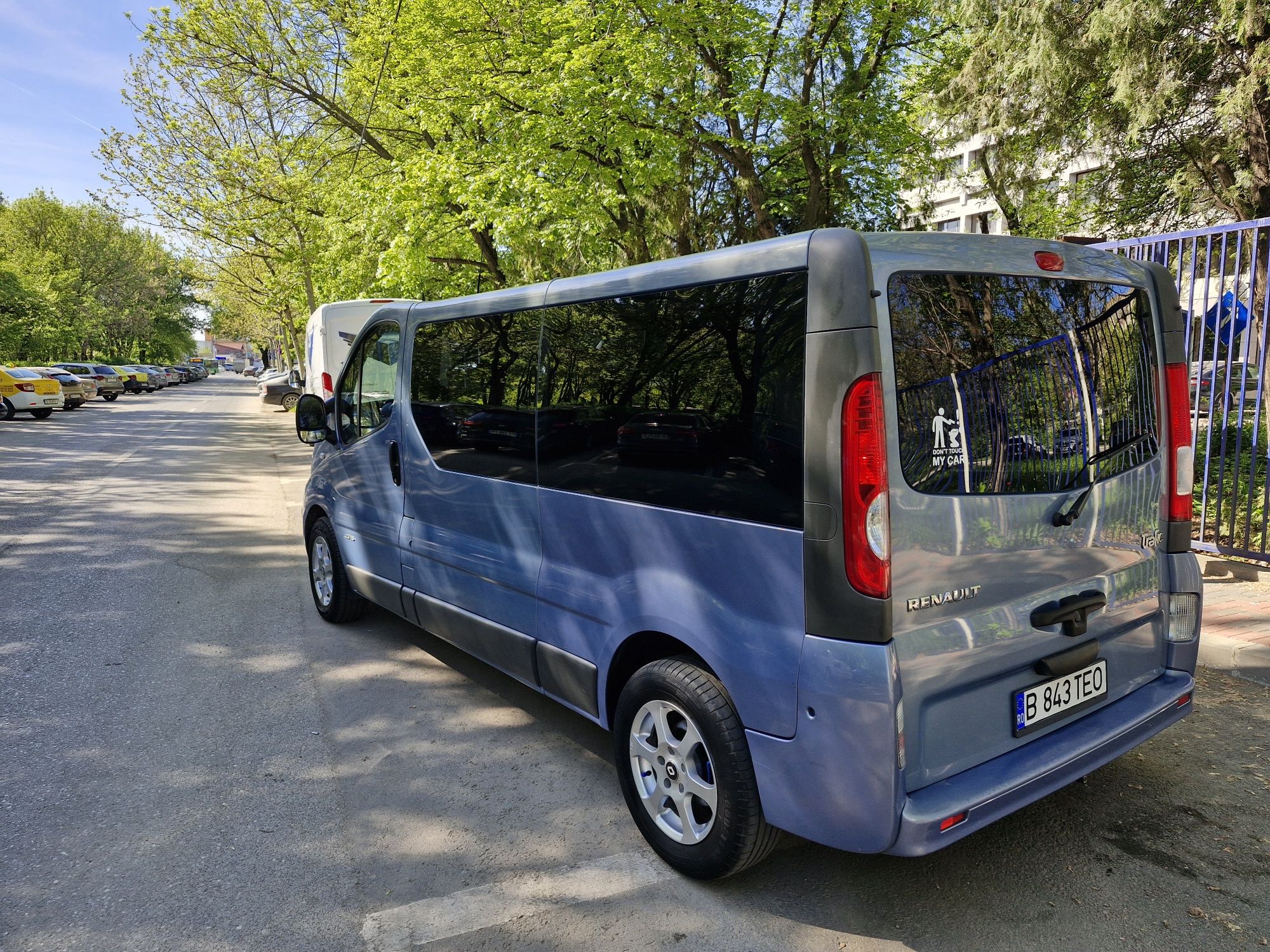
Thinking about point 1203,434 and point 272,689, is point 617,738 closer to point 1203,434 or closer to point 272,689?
point 272,689

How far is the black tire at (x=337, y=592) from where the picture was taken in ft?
18.3

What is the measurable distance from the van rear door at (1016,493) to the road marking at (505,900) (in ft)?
3.60

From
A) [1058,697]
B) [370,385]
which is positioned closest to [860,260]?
[1058,697]

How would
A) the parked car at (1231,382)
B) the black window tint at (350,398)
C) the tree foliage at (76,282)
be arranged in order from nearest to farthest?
the black window tint at (350,398)
the parked car at (1231,382)
the tree foliage at (76,282)

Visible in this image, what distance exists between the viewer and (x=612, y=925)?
2.64 metres

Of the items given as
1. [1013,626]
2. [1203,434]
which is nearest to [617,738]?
[1013,626]

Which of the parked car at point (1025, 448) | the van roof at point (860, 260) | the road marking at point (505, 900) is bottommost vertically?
the road marking at point (505, 900)

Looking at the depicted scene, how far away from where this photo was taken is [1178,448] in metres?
3.25

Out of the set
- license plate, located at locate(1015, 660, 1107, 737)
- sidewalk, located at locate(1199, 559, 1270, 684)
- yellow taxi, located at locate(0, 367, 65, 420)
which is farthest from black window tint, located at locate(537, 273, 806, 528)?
yellow taxi, located at locate(0, 367, 65, 420)

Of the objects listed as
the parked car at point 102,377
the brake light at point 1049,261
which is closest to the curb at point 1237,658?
the brake light at point 1049,261

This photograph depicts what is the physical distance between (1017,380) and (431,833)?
2.64 metres

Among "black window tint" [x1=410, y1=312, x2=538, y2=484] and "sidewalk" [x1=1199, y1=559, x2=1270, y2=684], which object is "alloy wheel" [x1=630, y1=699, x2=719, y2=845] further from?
"sidewalk" [x1=1199, y1=559, x2=1270, y2=684]

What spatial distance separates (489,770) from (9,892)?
5.58 feet

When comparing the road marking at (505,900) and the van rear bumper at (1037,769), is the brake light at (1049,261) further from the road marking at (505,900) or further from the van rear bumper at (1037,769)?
the road marking at (505,900)
